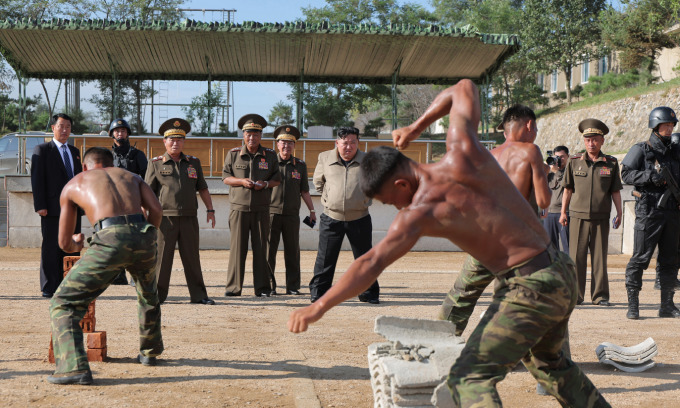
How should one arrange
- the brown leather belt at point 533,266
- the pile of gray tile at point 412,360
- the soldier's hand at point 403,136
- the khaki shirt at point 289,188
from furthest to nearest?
the khaki shirt at point 289,188 < the soldier's hand at point 403,136 < the pile of gray tile at point 412,360 < the brown leather belt at point 533,266

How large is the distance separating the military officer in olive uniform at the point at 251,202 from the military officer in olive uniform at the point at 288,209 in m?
0.48

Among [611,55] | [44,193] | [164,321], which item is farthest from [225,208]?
[611,55]

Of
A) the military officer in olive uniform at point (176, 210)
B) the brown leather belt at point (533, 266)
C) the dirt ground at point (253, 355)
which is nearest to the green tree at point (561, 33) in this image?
the dirt ground at point (253, 355)

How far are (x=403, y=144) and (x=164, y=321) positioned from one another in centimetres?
482

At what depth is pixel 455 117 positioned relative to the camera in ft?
12.5

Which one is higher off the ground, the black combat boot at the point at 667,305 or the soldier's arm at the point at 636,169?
the soldier's arm at the point at 636,169

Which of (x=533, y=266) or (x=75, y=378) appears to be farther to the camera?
(x=75, y=378)

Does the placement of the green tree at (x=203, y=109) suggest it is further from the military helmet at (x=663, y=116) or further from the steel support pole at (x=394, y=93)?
the military helmet at (x=663, y=116)

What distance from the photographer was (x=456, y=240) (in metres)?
3.51

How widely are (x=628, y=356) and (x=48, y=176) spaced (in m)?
7.27

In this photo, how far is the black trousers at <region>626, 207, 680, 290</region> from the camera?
8.48 metres

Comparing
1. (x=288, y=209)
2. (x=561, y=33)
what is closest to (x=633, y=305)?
(x=288, y=209)

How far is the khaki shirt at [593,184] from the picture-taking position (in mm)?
9625

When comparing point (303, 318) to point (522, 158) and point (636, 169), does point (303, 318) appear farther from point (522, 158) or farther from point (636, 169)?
point (636, 169)
